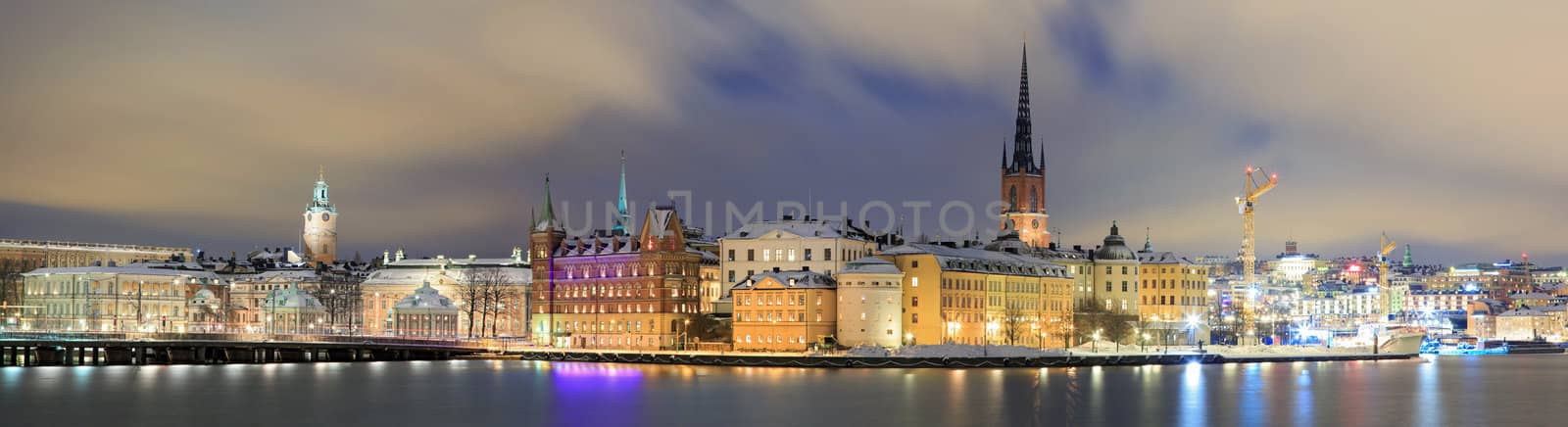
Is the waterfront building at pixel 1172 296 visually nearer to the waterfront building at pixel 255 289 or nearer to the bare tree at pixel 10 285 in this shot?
the waterfront building at pixel 255 289

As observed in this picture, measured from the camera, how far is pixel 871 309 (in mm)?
105750

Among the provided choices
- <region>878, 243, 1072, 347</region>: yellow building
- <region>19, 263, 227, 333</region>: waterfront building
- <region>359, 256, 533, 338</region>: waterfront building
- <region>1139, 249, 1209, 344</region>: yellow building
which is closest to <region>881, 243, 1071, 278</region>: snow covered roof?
<region>878, 243, 1072, 347</region>: yellow building

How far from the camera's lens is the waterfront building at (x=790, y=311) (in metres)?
107

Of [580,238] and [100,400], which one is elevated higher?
[580,238]

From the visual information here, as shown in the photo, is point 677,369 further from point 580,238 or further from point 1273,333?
point 1273,333

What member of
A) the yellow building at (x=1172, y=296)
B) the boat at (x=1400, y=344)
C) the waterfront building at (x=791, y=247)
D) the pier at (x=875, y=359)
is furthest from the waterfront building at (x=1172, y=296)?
the waterfront building at (x=791, y=247)

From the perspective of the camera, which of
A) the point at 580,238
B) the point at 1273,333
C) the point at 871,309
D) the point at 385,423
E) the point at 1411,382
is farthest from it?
the point at 1273,333

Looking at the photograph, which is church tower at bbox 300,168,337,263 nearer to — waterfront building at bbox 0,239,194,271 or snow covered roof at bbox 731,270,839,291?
waterfront building at bbox 0,239,194,271

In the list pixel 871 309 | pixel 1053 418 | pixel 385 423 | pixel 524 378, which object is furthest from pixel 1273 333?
pixel 385 423

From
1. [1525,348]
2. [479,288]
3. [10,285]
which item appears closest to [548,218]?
[479,288]

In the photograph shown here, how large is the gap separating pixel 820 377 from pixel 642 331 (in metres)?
35.9

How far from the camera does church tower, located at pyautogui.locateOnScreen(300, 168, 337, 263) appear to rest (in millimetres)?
195875

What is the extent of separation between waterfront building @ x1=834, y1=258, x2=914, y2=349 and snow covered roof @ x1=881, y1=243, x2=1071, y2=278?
5.43m

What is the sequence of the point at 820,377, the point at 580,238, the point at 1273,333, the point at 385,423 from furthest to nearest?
the point at 1273,333, the point at 580,238, the point at 820,377, the point at 385,423
